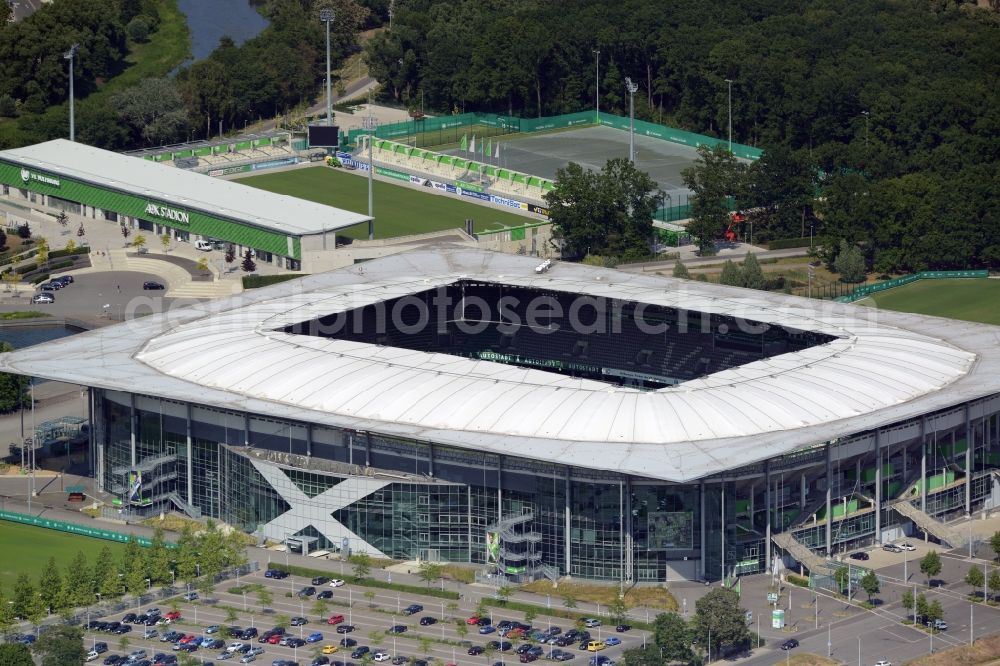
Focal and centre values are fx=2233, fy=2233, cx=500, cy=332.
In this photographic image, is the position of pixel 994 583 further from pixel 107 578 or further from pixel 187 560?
pixel 107 578

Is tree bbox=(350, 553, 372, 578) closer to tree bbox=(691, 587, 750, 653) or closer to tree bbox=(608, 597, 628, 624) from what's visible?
tree bbox=(608, 597, 628, 624)

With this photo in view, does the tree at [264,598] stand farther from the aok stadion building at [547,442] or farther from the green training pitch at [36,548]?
the green training pitch at [36,548]

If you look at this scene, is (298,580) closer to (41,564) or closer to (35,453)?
(41,564)

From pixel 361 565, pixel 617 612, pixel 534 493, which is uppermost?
pixel 534 493

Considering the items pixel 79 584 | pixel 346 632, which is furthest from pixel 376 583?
pixel 79 584

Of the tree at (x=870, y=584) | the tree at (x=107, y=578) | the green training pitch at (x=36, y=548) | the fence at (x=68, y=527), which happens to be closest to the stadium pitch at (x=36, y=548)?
the green training pitch at (x=36, y=548)

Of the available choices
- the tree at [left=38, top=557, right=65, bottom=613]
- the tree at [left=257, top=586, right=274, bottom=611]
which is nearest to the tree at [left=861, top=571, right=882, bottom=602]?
the tree at [left=257, top=586, right=274, bottom=611]

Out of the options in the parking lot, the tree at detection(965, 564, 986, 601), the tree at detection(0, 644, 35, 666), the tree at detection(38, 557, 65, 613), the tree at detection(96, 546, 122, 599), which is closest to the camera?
the tree at detection(0, 644, 35, 666)
